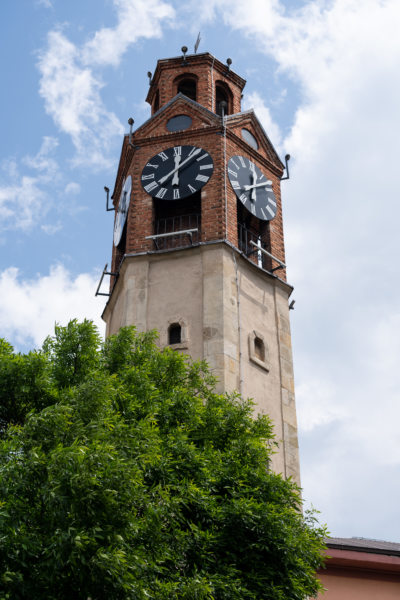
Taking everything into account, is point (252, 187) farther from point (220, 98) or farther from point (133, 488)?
point (133, 488)

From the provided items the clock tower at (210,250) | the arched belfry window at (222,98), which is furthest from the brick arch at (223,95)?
the clock tower at (210,250)

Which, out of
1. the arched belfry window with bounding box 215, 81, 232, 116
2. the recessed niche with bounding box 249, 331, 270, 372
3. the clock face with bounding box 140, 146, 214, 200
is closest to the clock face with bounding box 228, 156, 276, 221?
the clock face with bounding box 140, 146, 214, 200

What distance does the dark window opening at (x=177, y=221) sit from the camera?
25.0 meters

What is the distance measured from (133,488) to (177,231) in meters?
13.9

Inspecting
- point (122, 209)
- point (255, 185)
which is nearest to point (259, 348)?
point (255, 185)

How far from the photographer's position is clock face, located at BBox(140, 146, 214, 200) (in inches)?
998

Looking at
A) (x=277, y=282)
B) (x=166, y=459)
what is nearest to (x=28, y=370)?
(x=166, y=459)

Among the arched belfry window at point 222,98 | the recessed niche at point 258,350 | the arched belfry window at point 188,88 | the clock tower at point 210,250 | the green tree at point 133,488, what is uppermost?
the arched belfry window at point 188,88

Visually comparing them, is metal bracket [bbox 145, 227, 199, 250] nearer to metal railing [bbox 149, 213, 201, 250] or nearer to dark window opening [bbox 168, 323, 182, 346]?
metal railing [bbox 149, 213, 201, 250]

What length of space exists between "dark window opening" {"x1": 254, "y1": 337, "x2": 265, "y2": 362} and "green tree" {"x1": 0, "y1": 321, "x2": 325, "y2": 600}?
5231 mm

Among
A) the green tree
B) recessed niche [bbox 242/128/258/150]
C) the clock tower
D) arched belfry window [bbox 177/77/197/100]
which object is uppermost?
arched belfry window [bbox 177/77/197/100]

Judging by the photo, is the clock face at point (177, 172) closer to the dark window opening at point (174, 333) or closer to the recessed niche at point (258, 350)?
the dark window opening at point (174, 333)

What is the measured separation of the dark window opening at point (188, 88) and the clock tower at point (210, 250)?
2.08 meters

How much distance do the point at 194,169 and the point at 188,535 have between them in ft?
48.0
